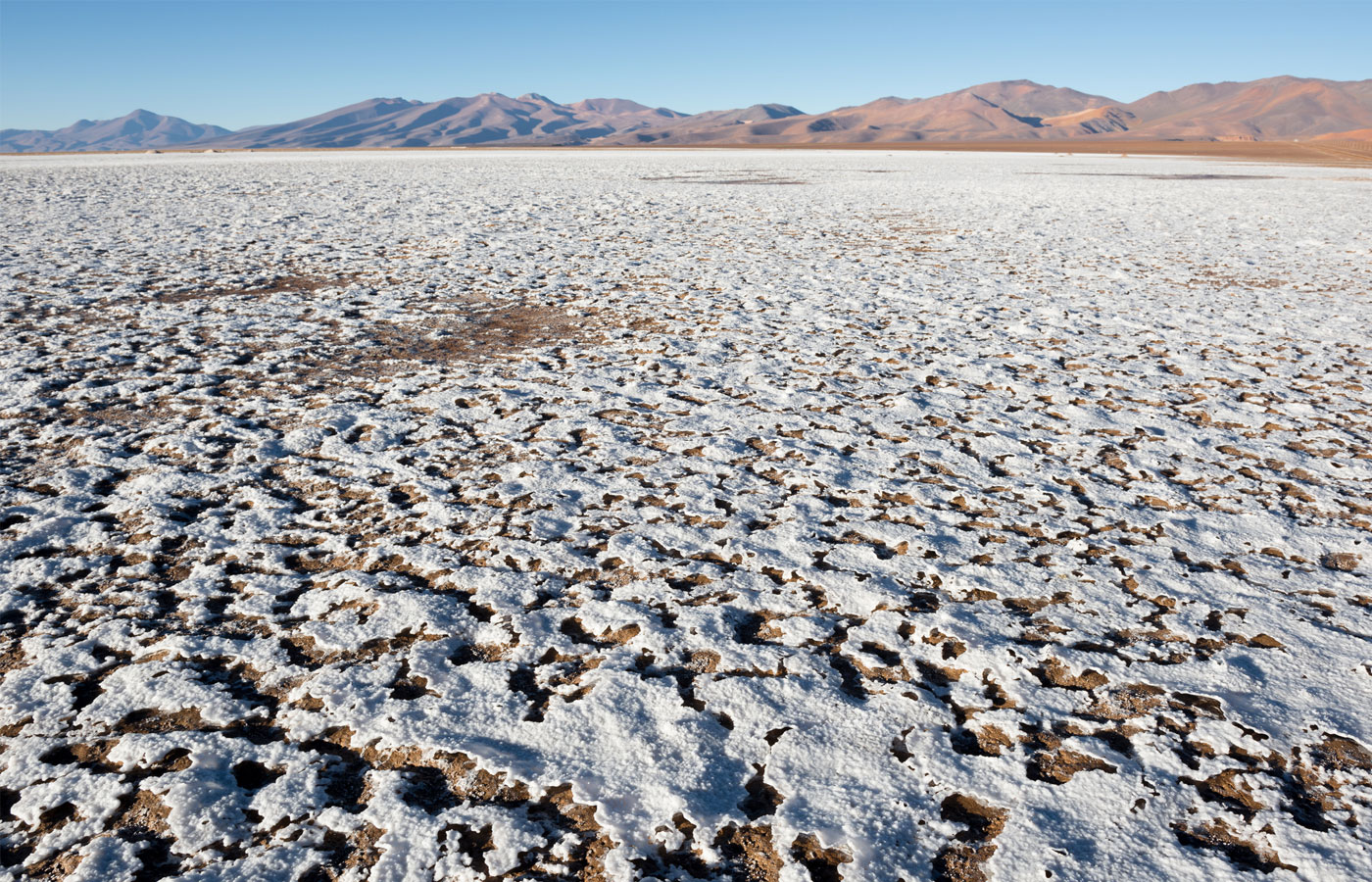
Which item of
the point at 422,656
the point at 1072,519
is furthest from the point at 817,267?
the point at 422,656

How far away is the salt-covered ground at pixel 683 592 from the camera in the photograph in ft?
7.58

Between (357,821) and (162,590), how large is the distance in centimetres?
186

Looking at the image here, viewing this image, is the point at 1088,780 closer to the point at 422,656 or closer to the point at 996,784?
the point at 996,784

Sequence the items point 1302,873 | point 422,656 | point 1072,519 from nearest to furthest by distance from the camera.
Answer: point 1302,873
point 422,656
point 1072,519

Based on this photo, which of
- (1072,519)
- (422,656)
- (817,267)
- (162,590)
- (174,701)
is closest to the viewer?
(174,701)

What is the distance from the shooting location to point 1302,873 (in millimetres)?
2162

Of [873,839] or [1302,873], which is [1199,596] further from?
[873,839]

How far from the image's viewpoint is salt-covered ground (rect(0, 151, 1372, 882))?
7.58ft

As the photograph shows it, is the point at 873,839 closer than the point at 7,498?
Yes

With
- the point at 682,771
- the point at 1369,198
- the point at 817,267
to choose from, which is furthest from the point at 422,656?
the point at 1369,198

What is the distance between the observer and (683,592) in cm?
352

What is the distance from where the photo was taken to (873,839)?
226cm

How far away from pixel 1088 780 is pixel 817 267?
9.55m

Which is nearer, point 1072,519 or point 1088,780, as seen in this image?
point 1088,780
